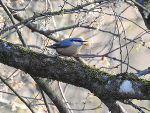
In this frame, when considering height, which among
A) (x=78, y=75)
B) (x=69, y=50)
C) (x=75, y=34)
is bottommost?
(x=78, y=75)

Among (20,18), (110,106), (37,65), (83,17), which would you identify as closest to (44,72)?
(37,65)

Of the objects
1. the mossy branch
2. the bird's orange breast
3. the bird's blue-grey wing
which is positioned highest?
the bird's blue-grey wing

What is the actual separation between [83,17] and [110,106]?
185 cm

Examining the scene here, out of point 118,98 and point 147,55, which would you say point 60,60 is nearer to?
point 118,98

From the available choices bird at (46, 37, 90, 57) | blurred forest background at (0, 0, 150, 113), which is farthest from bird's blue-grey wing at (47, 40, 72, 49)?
blurred forest background at (0, 0, 150, 113)

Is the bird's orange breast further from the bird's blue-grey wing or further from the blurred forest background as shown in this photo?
the blurred forest background

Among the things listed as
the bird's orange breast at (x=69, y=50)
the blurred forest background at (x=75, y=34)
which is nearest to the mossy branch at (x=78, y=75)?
the blurred forest background at (x=75, y=34)

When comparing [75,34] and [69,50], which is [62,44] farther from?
[75,34]

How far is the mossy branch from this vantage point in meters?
3.65

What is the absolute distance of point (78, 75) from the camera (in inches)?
148

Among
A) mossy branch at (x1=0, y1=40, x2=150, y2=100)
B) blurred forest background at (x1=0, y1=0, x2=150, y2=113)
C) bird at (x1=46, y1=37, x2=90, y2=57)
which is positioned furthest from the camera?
bird at (x1=46, y1=37, x2=90, y2=57)

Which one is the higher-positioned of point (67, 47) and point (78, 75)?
point (67, 47)

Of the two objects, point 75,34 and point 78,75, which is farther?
point 75,34

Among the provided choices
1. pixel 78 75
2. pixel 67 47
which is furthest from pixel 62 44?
pixel 78 75
